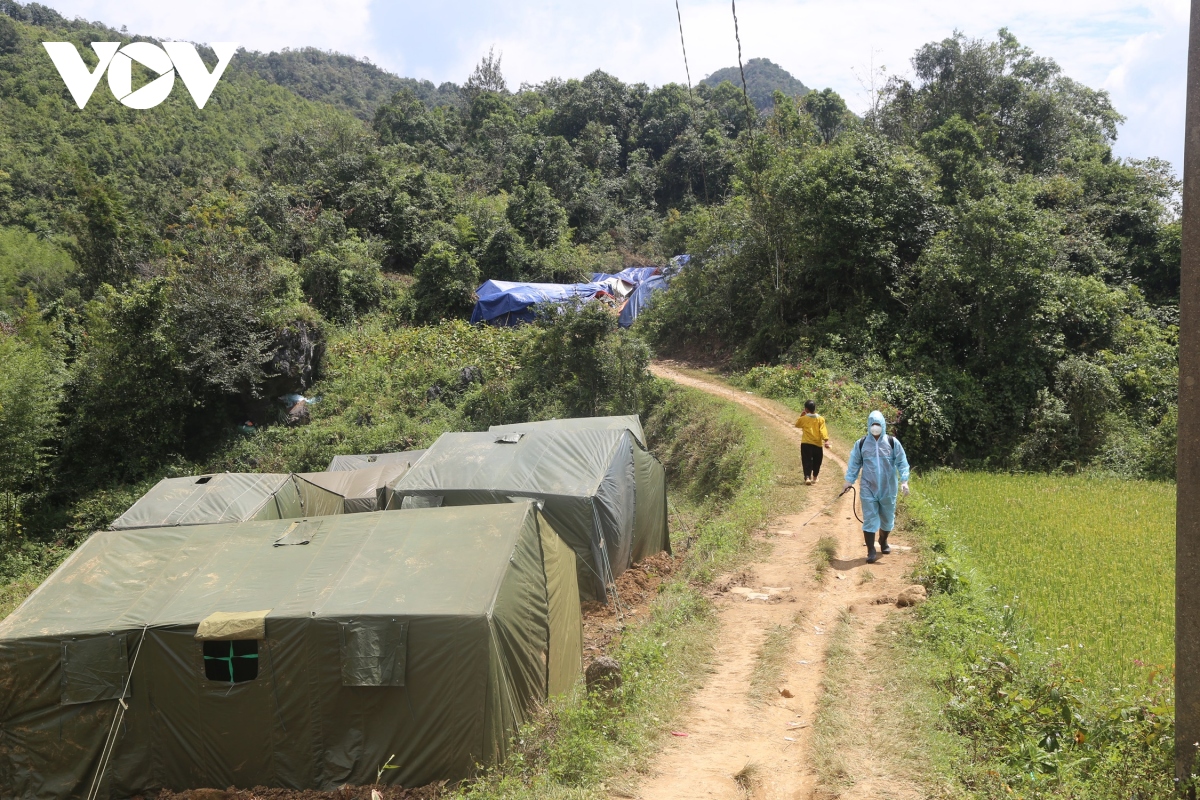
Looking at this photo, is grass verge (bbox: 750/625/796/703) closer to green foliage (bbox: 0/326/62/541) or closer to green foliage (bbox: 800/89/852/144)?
green foliage (bbox: 0/326/62/541)

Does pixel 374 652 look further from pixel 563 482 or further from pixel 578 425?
pixel 578 425

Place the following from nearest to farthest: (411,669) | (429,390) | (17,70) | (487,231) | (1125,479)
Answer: (411,669), (1125,479), (429,390), (487,231), (17,70)

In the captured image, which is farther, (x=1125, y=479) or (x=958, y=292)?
(x=958, y=292)

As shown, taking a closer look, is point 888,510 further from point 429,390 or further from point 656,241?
point 656,241

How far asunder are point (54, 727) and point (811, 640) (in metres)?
7.29

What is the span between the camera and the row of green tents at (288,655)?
23.6 ft

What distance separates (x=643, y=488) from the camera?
1270 centimetres

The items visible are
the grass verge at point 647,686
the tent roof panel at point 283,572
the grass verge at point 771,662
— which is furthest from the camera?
the tent roof panel at point 283,572

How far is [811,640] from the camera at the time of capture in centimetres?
814

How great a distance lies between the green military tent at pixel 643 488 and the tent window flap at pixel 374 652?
5612 mm

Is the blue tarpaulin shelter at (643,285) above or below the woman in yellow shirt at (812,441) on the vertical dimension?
above

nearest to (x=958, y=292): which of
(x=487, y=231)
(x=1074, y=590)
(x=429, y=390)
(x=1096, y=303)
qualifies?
(x=1096, y=303)

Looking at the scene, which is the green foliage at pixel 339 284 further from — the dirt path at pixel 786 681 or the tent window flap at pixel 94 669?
the tent window flap at pixel 94 669

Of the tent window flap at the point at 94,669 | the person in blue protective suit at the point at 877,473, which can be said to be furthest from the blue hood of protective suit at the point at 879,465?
the tent window flap at the point at 94,669
